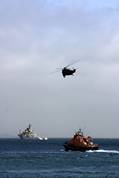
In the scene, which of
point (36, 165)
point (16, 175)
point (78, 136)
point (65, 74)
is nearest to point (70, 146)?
point (78, 136)

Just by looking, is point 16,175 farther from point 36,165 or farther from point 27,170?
point 36,165

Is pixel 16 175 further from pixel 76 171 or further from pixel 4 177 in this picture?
pixel 76 171

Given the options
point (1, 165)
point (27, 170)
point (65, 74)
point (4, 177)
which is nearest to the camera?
point (65, 74)

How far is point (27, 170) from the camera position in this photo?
107438mm

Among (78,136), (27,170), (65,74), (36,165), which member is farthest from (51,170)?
(78,136)

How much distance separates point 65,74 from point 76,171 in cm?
4083

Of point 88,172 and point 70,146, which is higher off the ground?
point 70,146

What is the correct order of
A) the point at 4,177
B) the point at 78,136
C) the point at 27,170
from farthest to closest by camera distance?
1. the point at 78,136
2. the point at 27,170
3. the point at 4,177

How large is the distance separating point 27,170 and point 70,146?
78285mm

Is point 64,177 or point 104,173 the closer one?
point 64,177

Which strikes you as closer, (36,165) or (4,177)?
(4,177)

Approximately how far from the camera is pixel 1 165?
119938mm

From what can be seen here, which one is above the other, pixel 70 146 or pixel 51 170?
pixel 70 146

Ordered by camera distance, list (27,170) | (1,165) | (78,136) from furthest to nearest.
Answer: (78,136), (1,165), (27,170)
